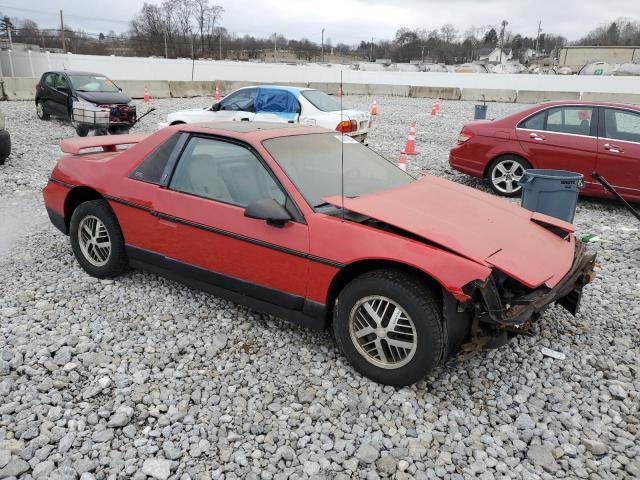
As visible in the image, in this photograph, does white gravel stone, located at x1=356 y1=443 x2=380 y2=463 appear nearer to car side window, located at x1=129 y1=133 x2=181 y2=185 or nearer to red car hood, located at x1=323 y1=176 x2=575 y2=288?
red car hood, located at x1=323 y1=176 x2=575 y2=288

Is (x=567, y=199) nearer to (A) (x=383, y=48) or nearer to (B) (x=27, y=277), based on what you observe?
(B) (x=27, y=277)

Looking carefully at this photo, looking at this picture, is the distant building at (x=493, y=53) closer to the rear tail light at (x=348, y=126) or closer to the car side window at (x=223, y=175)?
the rear tail light at (x=348, y=126)

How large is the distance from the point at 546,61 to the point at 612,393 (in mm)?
93783

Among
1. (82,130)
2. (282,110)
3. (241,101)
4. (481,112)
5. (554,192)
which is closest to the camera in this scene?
(554,192)

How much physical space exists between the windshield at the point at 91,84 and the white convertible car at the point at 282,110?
4181 millimetres

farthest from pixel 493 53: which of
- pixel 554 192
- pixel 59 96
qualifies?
pixel 554 192

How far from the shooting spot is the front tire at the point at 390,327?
110 inches

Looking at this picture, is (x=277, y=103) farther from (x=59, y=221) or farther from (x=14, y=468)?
(x=14, y=468)

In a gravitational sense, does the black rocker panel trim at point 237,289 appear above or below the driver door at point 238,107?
below

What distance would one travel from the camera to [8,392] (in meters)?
2.93

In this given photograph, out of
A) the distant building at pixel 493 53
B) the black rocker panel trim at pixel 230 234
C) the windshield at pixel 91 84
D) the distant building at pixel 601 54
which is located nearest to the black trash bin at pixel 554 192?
the black rocker panel trim at pixel 230 234

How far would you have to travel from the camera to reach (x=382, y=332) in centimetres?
297

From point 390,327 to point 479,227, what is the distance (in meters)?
0.91

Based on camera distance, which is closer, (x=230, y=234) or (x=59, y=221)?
(x=230, y=234)
